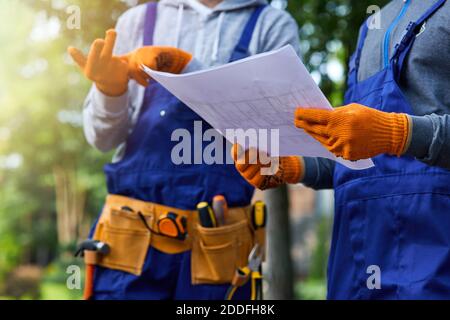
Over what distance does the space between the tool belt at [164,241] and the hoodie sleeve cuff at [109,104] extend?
0.29 m

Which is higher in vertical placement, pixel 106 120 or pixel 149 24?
pixel 149 24

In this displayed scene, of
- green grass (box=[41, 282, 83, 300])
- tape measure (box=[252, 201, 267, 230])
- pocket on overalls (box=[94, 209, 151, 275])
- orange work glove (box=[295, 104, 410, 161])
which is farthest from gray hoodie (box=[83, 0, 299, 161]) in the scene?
green grass (box=[41, 282, 83, 300])

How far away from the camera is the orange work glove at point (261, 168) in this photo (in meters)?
1.69

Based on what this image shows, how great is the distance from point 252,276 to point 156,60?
78 centimetres

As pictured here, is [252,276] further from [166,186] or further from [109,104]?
[109,104]

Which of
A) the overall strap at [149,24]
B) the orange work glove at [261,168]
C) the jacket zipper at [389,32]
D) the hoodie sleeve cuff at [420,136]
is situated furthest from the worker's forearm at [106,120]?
the hoodie sleeve cuff at [420,136]

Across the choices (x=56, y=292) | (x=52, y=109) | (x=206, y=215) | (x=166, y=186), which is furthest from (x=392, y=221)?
(x=52, y=109)

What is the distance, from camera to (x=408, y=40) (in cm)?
150

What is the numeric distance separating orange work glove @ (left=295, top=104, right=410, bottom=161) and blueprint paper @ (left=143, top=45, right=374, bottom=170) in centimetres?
3

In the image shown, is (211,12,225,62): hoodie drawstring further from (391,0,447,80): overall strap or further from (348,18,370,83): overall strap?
(391,0,447,80): overall strap

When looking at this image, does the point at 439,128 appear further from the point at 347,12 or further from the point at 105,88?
the point at 347,12

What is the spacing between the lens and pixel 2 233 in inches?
537
